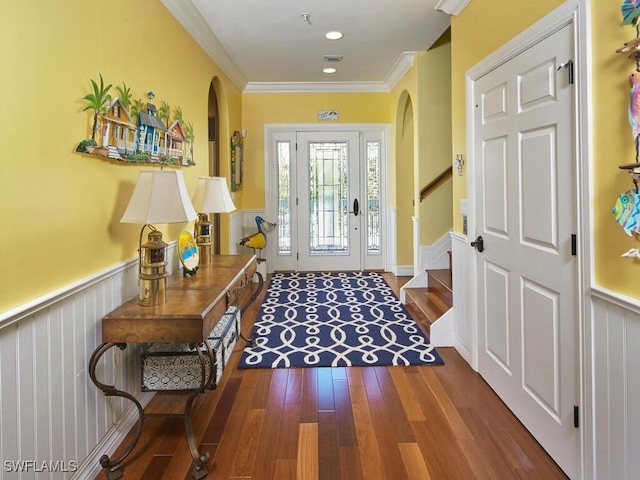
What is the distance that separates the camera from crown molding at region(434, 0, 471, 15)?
2.85m

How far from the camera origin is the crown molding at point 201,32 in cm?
292

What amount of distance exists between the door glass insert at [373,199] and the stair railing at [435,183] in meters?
1.48

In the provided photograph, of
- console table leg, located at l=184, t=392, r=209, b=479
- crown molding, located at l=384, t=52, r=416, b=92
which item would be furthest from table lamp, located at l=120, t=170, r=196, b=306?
crown molding, located at l=384, t=52, r=416, b=92

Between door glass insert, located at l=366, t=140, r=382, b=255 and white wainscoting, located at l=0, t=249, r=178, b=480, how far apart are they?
4.25 meters

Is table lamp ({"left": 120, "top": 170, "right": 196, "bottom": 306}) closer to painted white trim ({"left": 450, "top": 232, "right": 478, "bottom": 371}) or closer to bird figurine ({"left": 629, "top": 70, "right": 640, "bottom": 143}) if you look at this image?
bird figurine ({"left": 629, "top": 70, "right": 640, "bottom": 143})

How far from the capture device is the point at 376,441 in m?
2.07

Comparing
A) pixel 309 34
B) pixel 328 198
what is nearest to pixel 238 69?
pixel 309 34

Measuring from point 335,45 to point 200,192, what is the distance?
224cm

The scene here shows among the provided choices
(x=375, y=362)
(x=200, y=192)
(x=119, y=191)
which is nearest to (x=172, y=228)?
(x=200, y=192)

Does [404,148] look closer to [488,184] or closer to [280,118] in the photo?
[280,118]

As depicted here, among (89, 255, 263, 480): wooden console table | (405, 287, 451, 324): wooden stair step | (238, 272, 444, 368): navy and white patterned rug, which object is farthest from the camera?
(405, 287, 451, 324): wooden stair step

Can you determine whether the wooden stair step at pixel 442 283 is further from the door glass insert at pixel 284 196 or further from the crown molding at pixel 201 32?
the crown molding at pixel 201 32

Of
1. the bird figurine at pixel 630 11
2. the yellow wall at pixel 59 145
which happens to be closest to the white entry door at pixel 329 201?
the yellow wall at pixel 59 145

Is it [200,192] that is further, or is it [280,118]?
[280,118]
